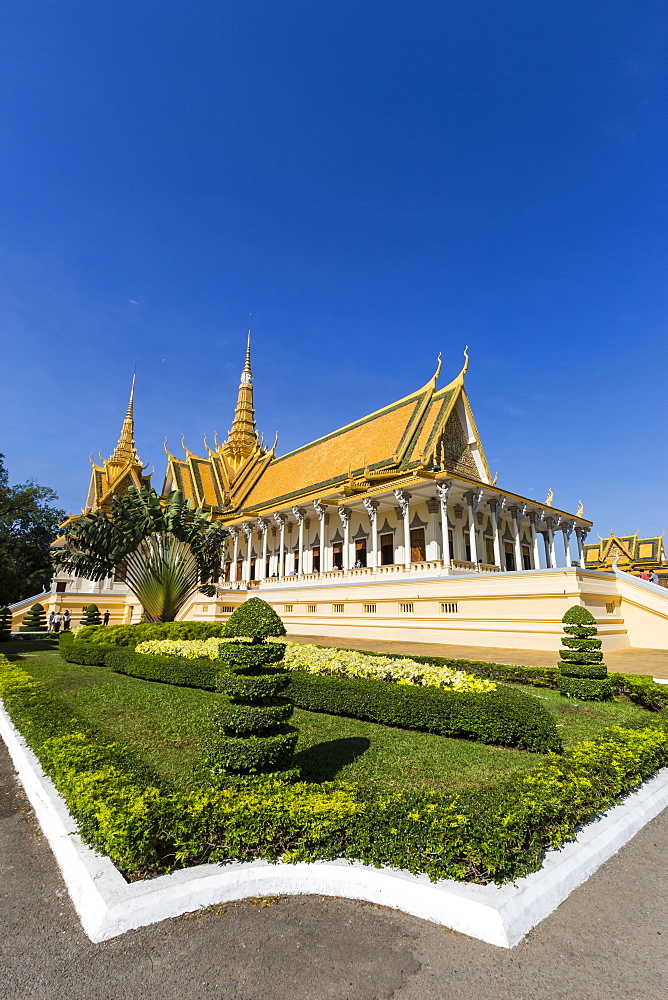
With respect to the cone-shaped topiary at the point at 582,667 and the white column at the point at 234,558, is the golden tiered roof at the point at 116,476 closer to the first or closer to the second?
the white column at the point at 234,558

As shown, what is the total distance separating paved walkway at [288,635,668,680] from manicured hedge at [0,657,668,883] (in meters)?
8.81

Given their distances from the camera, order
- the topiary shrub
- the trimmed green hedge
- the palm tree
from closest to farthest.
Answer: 1. the topiary shrub
2. the trimmed green hedge
3. the palm tree

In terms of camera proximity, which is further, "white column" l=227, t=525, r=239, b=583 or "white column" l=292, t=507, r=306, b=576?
"white column" l=227, t=525, r=239, b=583

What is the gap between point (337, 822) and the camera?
3889 millimetres

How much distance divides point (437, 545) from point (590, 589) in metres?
9.40

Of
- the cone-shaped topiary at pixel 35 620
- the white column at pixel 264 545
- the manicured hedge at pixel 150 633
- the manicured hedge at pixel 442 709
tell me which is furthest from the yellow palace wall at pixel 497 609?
the cone-shaped topiary at pixel 35 620

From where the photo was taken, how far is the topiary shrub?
4.59 metres

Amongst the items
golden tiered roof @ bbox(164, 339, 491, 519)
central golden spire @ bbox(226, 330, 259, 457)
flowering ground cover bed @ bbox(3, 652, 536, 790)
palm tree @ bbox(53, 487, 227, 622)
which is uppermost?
central golden spire @ bbox(226, 330, 259, 457)

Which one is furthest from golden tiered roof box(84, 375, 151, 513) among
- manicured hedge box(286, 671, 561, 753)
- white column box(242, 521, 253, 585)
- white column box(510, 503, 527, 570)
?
manicured hedge box(286, 671, 561, 753)

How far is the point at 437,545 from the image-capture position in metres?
24.2

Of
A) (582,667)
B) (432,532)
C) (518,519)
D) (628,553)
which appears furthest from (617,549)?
(582,667)

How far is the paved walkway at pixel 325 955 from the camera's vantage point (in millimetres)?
2674

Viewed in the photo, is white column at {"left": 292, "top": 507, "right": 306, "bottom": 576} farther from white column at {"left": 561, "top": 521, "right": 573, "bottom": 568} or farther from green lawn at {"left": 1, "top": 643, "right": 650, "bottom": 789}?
green lawn at {"left": 1, "top": 643, "right": 650, "bottom": 789}

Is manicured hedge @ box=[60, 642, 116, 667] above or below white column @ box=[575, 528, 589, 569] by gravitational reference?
below
